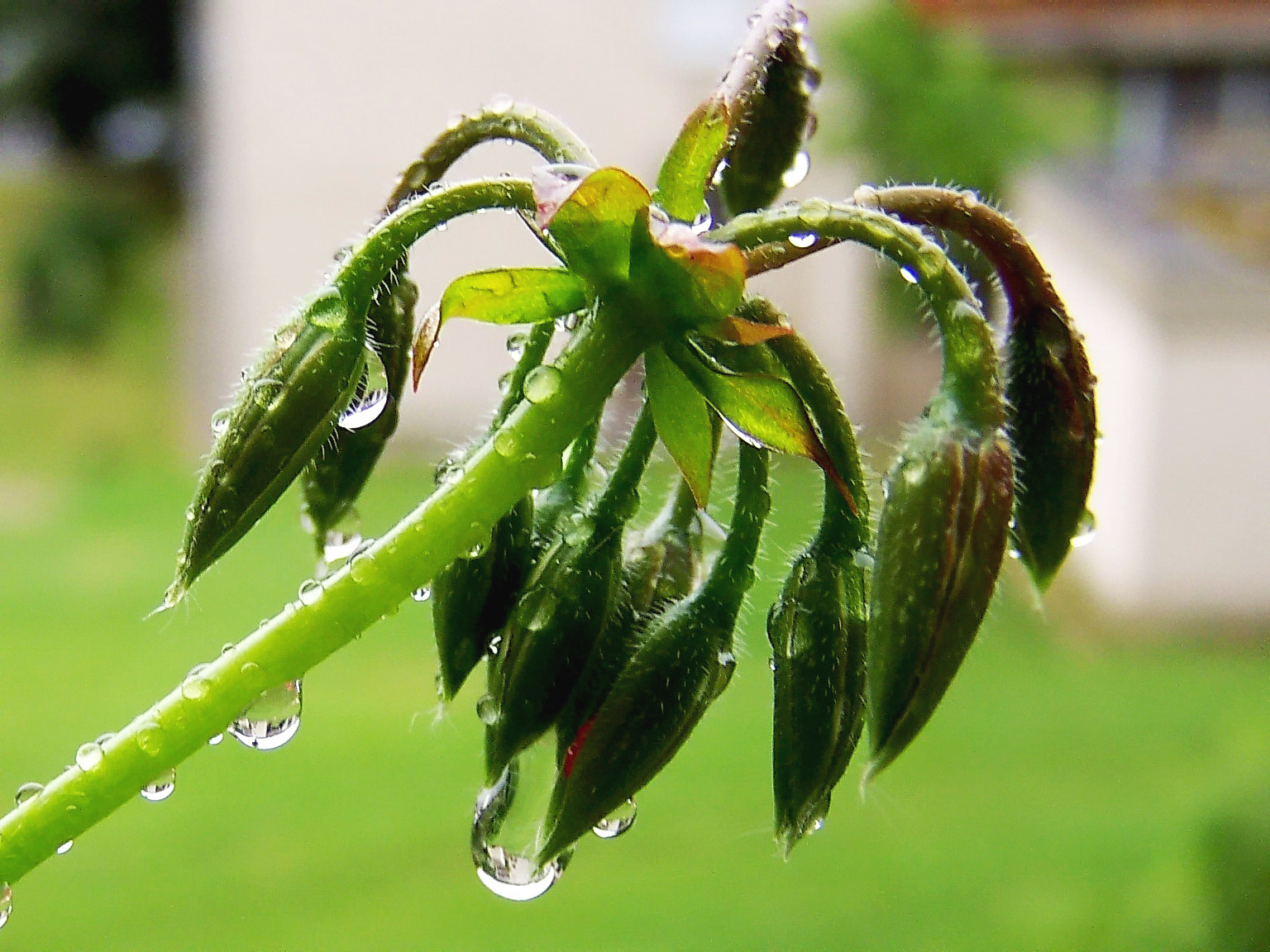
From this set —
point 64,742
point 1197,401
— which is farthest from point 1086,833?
point 64,742

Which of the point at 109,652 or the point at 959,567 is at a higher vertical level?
the point at 959,567

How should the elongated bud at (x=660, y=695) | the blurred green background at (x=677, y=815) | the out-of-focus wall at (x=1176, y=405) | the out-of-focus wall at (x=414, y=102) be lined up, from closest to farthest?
the elongated bud at (x=660, y=695)
the blurred green background at (x=677, y=815)
the out-of-focus wall at (x=1176, y=405)
the out-of-focus wall at (x=414, y=102)

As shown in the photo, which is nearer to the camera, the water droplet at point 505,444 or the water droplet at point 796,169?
the water droplet at point 505,444

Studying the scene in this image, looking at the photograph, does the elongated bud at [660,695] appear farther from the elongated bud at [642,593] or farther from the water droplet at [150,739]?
the water droplet at [150,739]

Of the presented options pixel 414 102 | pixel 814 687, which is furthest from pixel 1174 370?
pixel 814 687

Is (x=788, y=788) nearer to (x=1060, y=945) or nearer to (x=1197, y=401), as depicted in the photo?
(x=1060, y=945)

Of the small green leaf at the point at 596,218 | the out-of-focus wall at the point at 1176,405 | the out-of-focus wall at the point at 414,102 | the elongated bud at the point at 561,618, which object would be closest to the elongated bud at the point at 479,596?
the elongated bud at the point at 561,618
